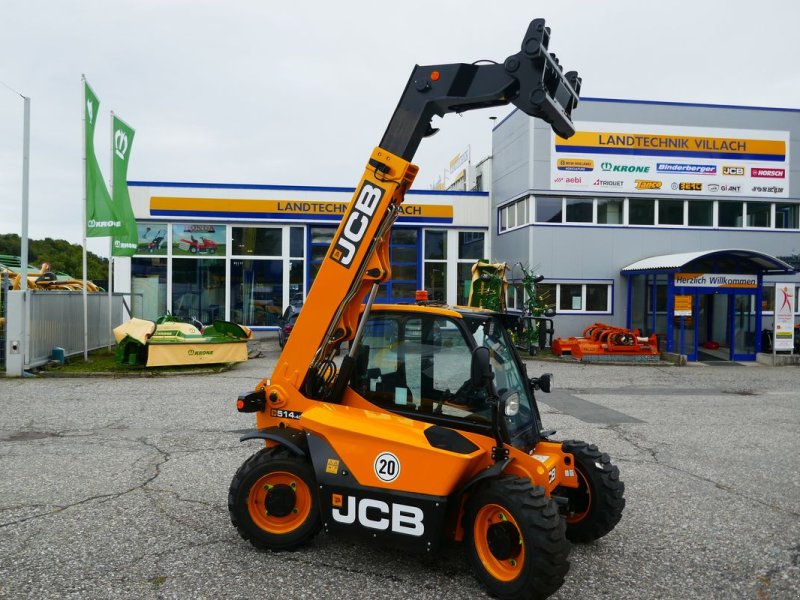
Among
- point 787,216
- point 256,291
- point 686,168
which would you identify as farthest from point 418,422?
point 787,216

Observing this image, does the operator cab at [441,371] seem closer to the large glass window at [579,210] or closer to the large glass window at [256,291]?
the large glass window at [579,210]

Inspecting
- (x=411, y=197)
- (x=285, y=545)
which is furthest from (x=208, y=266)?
(x=285, y=545)

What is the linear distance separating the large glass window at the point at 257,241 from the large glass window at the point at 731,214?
53.8 ft

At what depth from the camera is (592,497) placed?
441 centimetres

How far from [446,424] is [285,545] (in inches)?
56.0

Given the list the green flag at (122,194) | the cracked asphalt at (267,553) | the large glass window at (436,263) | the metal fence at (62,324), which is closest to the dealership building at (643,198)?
the large glass window at (436,263)

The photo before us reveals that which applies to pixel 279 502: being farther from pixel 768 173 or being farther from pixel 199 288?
pixel 768 173

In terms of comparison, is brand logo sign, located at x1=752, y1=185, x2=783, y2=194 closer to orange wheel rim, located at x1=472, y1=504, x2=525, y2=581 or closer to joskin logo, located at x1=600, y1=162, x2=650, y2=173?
joskin logo, located at x1=600, y1=162, x2=650, y2=173

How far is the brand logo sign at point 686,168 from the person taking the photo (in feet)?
69.4

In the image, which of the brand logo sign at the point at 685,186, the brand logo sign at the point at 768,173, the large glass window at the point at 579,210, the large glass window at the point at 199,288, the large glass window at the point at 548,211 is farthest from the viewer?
the large glass window at the point at 199,288

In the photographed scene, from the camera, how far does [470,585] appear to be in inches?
151

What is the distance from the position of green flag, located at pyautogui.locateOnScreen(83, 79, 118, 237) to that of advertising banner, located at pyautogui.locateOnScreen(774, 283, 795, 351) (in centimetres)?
1904

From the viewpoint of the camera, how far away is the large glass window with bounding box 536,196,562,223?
20984 mm

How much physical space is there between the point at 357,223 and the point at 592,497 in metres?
2.65
